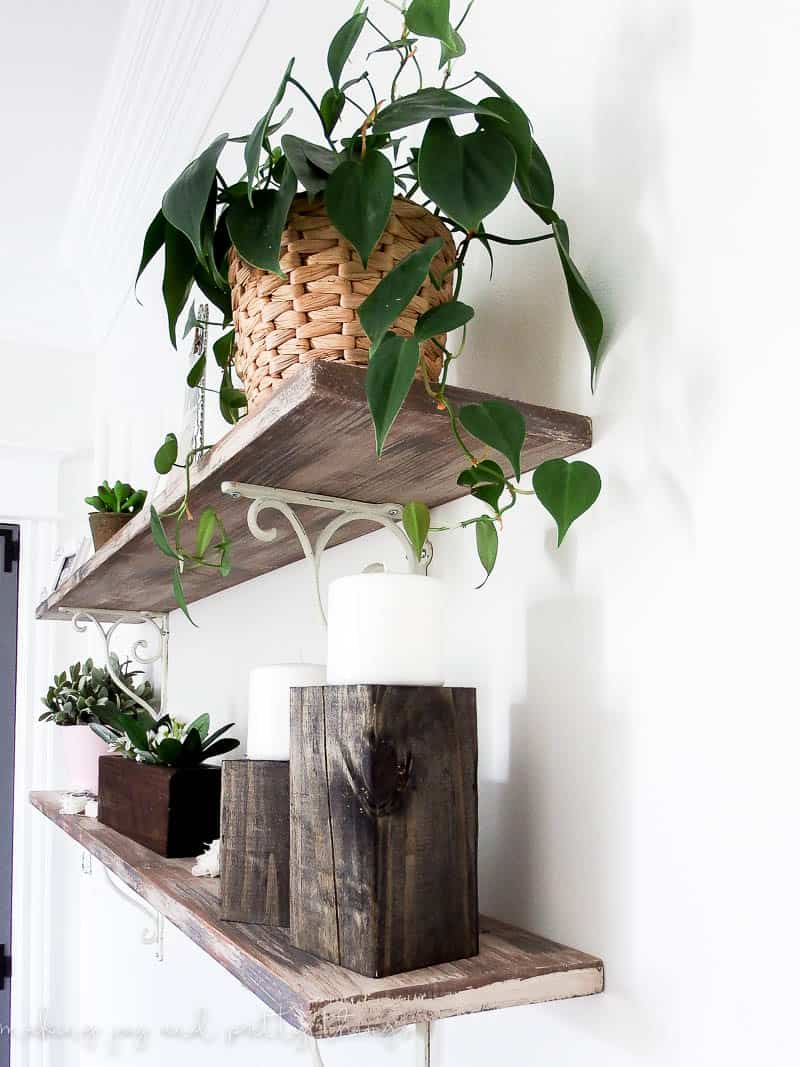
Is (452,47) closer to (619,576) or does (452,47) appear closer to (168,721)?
(619,576)

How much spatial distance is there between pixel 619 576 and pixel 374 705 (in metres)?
0.19

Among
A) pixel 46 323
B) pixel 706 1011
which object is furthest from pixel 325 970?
pixel 46 323

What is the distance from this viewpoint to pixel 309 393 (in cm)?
58

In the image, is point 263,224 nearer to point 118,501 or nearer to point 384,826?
point 384,826

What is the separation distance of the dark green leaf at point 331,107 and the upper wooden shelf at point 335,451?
0.60ft

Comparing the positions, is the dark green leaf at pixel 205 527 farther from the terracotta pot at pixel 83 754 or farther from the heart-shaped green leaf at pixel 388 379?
the terracotta pot at pixel 83 754

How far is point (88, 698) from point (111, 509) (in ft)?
1.34

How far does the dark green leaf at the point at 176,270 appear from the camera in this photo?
72cm

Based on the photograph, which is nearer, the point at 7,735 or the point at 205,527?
the point at 205,527

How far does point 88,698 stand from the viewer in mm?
1783

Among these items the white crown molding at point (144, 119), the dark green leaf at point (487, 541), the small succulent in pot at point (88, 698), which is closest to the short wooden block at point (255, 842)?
the dark green leaf at point (487, 541)

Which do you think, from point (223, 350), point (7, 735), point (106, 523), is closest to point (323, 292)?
point (223, 350)

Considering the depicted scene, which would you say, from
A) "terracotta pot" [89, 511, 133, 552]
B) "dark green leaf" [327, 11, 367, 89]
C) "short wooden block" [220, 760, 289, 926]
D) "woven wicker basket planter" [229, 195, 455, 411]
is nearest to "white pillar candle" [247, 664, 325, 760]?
"short wooden block" [220, 760, 289, 926]

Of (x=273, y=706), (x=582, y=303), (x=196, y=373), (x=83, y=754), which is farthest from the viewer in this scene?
(x=83, y=754)
